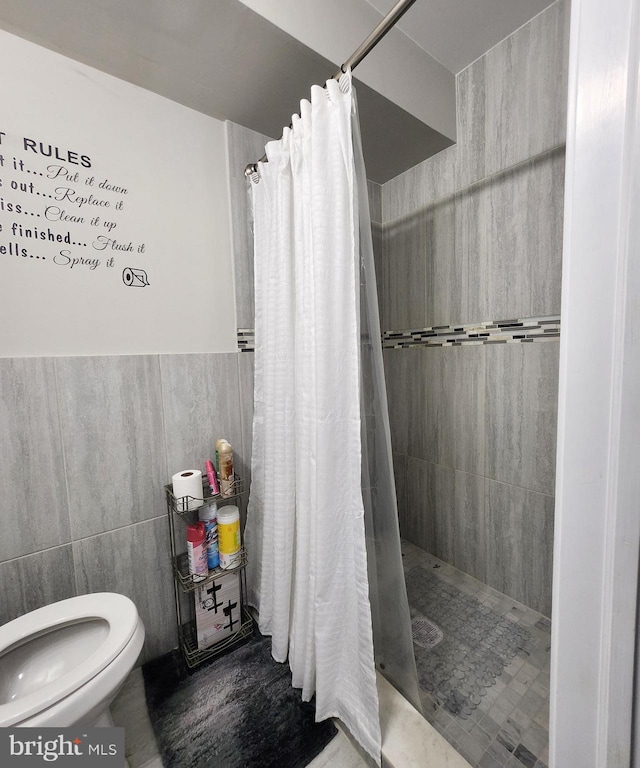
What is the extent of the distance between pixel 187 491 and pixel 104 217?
969mm

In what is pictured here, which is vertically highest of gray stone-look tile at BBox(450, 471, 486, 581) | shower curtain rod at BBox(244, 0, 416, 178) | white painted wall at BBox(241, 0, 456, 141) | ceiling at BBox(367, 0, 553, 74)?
ceiling at BBox(367, 0, 553, 74)

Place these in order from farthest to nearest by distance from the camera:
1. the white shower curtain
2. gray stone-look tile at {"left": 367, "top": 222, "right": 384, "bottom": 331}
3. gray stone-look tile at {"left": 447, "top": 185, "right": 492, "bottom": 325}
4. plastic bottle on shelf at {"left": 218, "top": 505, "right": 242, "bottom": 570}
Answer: gray stone-look tile at {"left": 367, "top": 222, "right": 384, "bottom": 331} → gray stone-look tile at {"left": 447, "top": 185, "right": 492, "bottom": 325} → plastic bottle on shelf at {"left": 218, "top": 505, "right": 242, "bottom": 570} → the white shower curtain

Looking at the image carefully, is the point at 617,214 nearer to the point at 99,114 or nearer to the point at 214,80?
the point at 214,80

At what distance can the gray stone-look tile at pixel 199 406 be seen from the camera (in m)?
1.25

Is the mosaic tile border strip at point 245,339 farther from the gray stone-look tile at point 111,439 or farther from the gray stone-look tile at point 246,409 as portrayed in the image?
the gray stone-look tile at point 111,439

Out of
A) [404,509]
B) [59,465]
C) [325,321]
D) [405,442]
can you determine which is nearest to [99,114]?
[325,321]

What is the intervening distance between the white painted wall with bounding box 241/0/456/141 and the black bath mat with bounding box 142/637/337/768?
2043 millimetres

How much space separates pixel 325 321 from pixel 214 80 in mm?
961

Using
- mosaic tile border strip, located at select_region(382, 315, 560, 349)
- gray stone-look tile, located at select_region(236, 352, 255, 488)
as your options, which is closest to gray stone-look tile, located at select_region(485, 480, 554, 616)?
mosaic tile border strip, located at select_region(382, 315, 560, 349)

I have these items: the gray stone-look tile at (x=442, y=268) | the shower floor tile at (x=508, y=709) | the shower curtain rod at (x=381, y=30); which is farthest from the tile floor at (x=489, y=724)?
the shower curtain rod at (x=381, y=30)

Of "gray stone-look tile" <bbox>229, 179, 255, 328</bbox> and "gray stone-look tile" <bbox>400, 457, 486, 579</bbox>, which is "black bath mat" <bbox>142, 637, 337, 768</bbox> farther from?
A: "gray stone-look tile" <bbox>229, 179, 255, 328</bbox>

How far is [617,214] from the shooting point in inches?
12.9

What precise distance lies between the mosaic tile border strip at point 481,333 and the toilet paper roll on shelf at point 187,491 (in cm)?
55

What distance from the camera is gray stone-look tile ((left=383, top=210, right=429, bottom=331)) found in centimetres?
173
